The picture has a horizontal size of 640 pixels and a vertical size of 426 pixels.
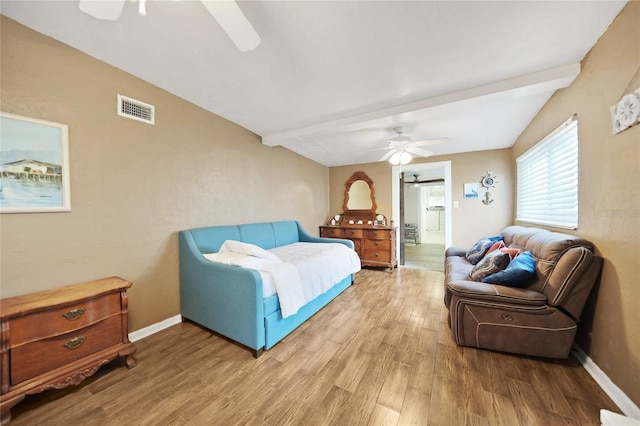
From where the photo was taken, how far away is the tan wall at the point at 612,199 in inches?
50.1

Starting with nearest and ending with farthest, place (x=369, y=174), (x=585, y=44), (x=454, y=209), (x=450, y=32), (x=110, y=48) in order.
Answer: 1. (x=450, y=32)
2. (x=585, y=44)
3. (x=110, y=48)
4. (x=454, y=209)
5. (x=369, y=174)

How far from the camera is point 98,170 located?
185cm

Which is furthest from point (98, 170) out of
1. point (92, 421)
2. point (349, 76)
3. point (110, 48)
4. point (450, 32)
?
point (450, 32)

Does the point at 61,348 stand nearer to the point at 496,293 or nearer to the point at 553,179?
the point at 496,293

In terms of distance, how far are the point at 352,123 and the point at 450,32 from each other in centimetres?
134

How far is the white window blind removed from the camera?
2004 mm

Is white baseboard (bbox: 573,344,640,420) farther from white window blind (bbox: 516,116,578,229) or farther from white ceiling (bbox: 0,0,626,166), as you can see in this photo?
white ceiling (bbox: 0,0,626,166)

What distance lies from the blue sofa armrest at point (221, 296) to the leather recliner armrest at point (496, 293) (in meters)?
1.73

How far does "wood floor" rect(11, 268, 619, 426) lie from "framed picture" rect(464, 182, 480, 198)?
2956 millimetres

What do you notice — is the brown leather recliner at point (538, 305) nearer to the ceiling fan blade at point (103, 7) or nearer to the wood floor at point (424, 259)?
the wood floor at point (424, 259)

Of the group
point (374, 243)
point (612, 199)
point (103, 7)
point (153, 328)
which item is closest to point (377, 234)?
point (374, 243)

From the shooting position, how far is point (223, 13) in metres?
1.08

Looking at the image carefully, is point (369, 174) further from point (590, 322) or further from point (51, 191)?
point (51, 191)

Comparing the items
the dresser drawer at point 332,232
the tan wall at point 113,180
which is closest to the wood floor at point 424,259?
the dresser drawer at point 332,232
